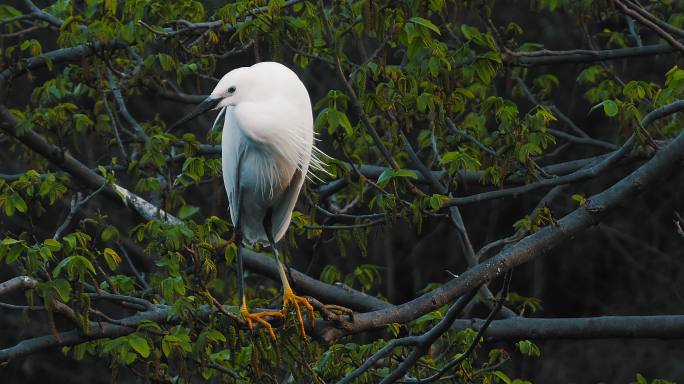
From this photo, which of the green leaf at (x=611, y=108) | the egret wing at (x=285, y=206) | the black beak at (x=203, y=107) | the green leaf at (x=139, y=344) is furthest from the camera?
the egret wing at (x=285, y=206)

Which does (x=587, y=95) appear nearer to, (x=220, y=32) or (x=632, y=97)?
(x=632, y=97)

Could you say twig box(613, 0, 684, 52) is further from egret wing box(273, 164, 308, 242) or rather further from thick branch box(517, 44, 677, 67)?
egret wing box(273, 164, 308, 242)

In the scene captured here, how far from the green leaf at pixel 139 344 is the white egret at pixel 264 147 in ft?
0.81

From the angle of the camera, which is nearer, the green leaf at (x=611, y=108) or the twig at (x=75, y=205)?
the green leaf at (x=611, y=108)

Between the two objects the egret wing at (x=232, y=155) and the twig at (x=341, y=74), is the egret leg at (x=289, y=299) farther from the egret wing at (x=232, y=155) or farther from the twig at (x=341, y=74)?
the twig at (x=341, y=74)

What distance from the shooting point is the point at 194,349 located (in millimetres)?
2594

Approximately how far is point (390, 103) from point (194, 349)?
85cm

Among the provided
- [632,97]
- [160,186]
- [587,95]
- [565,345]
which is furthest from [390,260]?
[632,97]

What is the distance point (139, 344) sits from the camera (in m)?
2.57

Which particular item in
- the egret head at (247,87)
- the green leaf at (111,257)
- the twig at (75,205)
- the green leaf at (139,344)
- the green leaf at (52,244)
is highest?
the egret head at (247,87)

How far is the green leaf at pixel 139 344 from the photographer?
100 inches

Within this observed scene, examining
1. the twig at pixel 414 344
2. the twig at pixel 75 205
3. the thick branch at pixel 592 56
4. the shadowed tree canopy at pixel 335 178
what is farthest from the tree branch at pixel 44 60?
the twig at pixel 414 344

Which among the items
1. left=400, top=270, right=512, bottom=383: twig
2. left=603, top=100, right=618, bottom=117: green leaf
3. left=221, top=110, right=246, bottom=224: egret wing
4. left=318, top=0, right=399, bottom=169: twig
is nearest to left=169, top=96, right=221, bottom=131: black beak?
left=221, top=110, right=246, bottom=224: egret wing

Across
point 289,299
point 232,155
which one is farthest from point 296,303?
point 232,155
